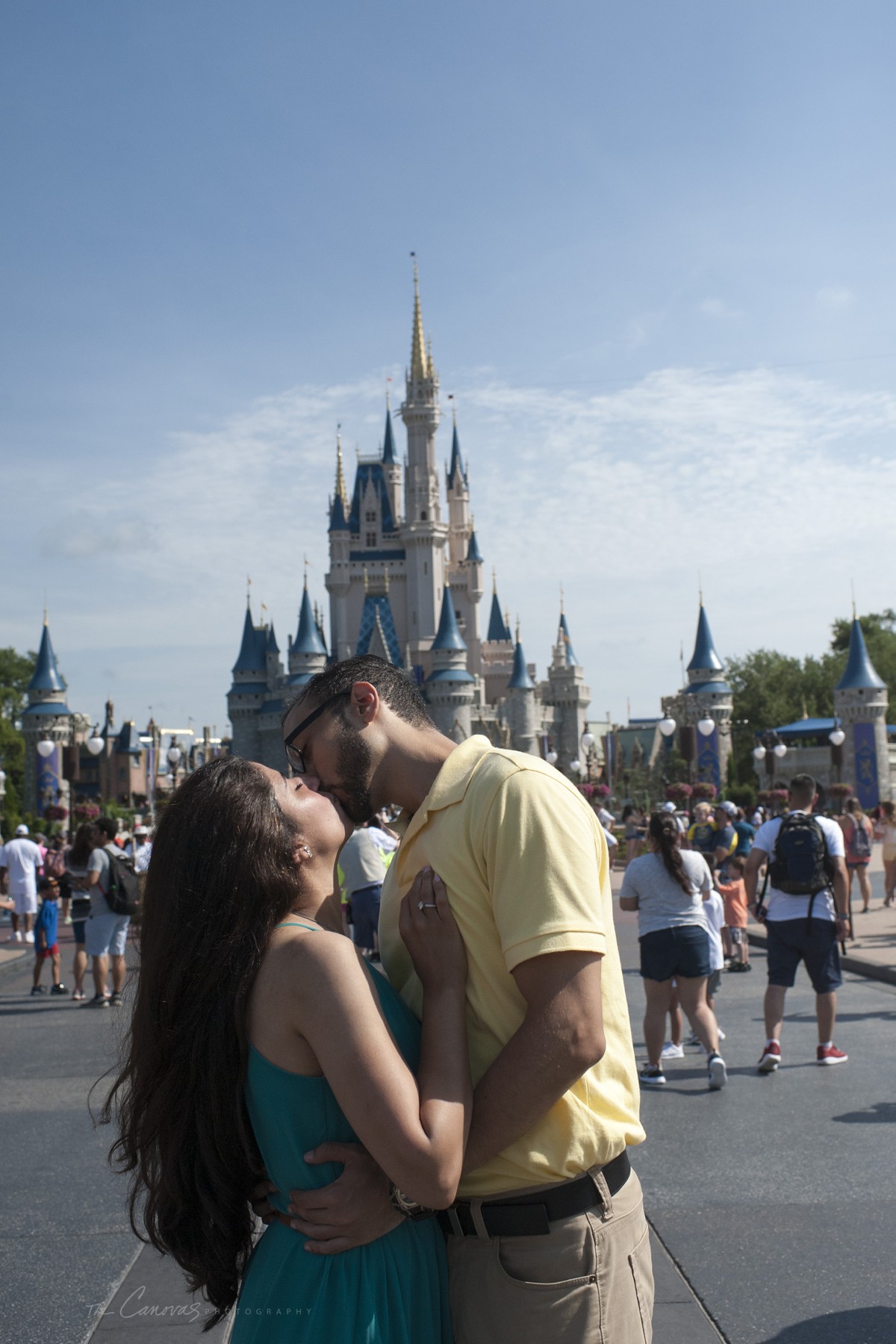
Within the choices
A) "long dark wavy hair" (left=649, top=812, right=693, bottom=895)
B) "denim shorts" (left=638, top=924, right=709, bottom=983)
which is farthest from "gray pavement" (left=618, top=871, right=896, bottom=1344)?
"long dark wavy hair" (left=649, top=812, right=693, bottom=895)

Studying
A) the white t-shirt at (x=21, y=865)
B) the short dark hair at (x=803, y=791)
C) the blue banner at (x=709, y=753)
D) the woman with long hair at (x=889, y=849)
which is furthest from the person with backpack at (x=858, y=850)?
the blue banner at (x=709, y=753)

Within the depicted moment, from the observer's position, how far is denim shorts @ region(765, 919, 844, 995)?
6.99 metres

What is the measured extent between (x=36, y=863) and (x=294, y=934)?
46.3ft

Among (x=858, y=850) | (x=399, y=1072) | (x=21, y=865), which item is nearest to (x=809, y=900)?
(x=399, y=1072)

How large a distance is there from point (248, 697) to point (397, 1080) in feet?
241

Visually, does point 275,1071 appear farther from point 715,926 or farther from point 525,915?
point 715,926

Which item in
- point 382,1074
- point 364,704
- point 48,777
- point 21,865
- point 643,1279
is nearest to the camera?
point 382,1074

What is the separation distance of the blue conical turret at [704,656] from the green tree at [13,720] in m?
32.1

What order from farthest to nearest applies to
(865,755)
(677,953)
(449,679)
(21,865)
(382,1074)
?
1. (449,679)
2. (865,755)
3. (21,865)
4. (677,953)
5. (382,1074)

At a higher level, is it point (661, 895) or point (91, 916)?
point (661, 895)

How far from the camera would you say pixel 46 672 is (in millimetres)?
59688

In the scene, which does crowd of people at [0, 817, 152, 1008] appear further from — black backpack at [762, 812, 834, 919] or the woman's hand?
the woman's hand

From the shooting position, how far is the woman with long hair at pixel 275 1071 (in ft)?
5.79

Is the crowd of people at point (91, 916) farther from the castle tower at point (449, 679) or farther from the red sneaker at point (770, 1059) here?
the castle tower at point (449, 679)
